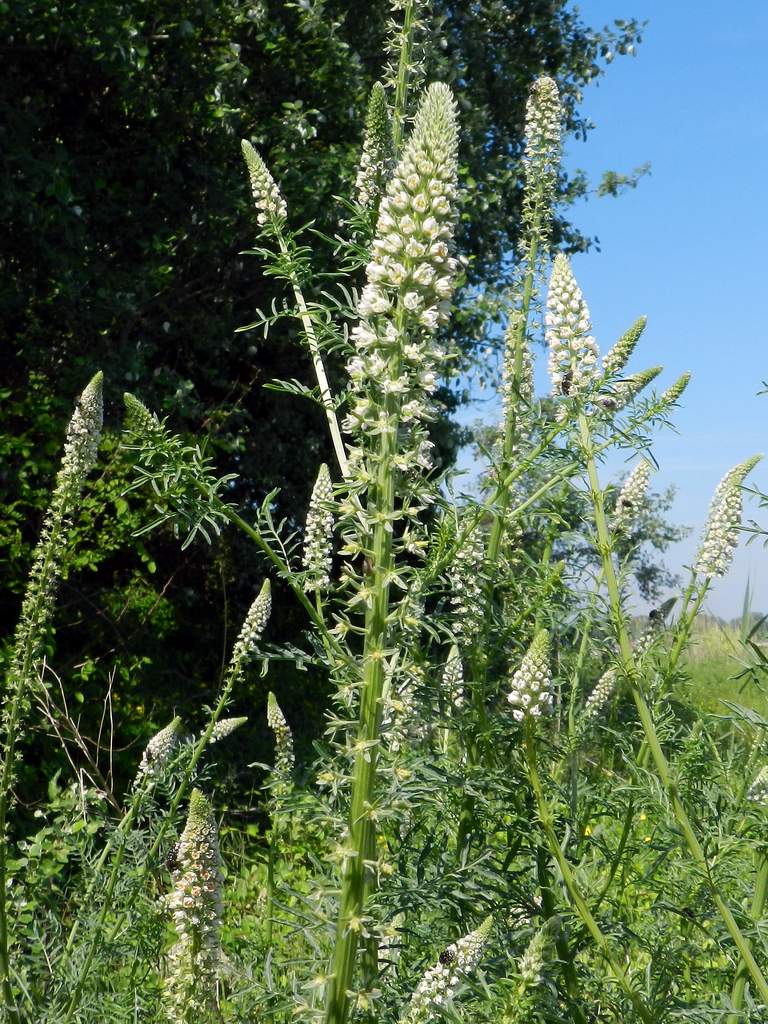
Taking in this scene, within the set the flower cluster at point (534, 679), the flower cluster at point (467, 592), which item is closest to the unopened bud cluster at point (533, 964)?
the flower cluster at point (534, 679)

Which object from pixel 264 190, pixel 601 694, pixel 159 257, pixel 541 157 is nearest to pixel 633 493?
pixel 601 694

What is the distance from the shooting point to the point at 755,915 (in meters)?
2.77

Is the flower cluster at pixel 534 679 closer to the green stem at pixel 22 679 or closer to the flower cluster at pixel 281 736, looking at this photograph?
the green stem at pixel 22 679

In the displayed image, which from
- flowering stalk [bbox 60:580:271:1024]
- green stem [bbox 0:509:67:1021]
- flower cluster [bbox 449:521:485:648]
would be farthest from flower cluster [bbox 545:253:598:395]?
green stem [bbox 0:509:67:1021]

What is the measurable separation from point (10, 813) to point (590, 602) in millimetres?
4746

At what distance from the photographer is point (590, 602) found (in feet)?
10.2

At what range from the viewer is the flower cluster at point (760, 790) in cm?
314

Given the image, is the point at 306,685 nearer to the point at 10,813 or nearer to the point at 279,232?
the point at 10,813

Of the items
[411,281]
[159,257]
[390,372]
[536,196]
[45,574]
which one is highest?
[159,257]

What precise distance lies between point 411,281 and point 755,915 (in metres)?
1.91

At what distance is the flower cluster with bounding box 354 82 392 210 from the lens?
2.90 metres

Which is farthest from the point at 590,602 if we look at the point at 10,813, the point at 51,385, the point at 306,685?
the point at 306,685

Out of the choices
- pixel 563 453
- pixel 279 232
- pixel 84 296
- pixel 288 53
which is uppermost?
pixel 288 53

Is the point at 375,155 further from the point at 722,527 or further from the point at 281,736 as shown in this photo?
the point at 281,736
